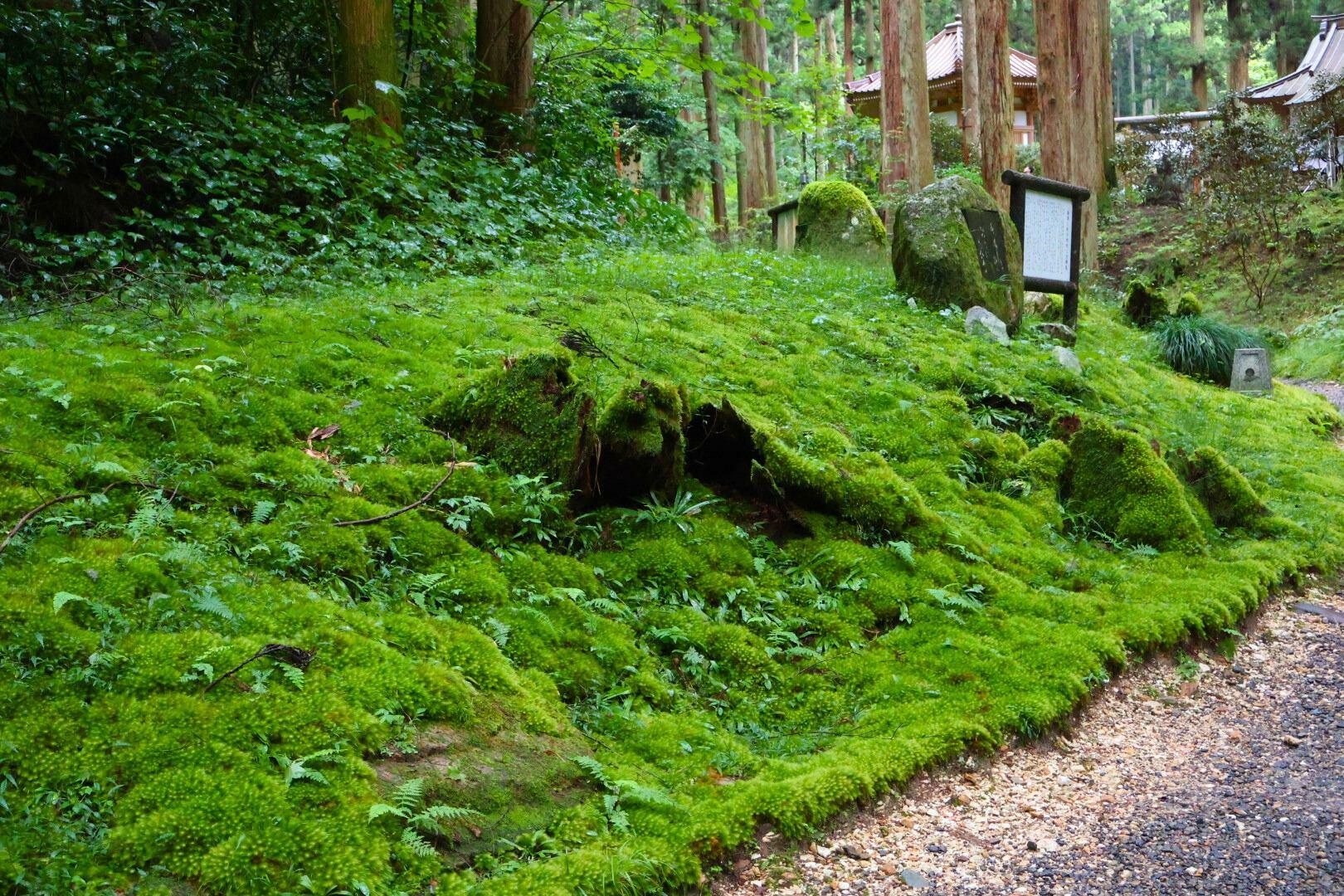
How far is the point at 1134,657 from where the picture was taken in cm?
528

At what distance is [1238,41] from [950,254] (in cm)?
3226

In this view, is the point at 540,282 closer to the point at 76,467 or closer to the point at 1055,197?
the point at 76,467

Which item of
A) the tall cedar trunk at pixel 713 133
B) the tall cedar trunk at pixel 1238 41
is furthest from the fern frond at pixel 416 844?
the tall cedar trunk at pixel 1238 41

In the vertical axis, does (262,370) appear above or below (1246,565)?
above

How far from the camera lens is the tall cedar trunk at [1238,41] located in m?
34.8

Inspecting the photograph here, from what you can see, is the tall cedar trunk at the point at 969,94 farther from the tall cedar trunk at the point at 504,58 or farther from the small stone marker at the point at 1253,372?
the tall cedar trunk at the point at 504,58

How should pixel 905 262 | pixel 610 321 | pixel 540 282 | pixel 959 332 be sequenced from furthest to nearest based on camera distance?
pixel 905 262 → pixel 959 332 → pixel 540 282 → pixel 610 321

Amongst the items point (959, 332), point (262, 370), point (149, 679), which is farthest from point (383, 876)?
point (959, 332)

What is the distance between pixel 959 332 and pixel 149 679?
8436mm

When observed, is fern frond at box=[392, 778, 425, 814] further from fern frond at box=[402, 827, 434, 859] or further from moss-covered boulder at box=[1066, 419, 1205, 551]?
moss-covered boulder at box=[1066, 419, 1205, 551]

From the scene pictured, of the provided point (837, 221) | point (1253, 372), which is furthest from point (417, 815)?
point (837, 221)

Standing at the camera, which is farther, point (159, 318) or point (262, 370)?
point (159, 318)

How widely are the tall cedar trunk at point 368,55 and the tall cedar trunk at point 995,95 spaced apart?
894 cm

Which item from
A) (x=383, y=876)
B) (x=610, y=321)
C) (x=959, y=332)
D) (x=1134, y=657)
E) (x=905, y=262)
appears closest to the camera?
(x=383, y=876)
